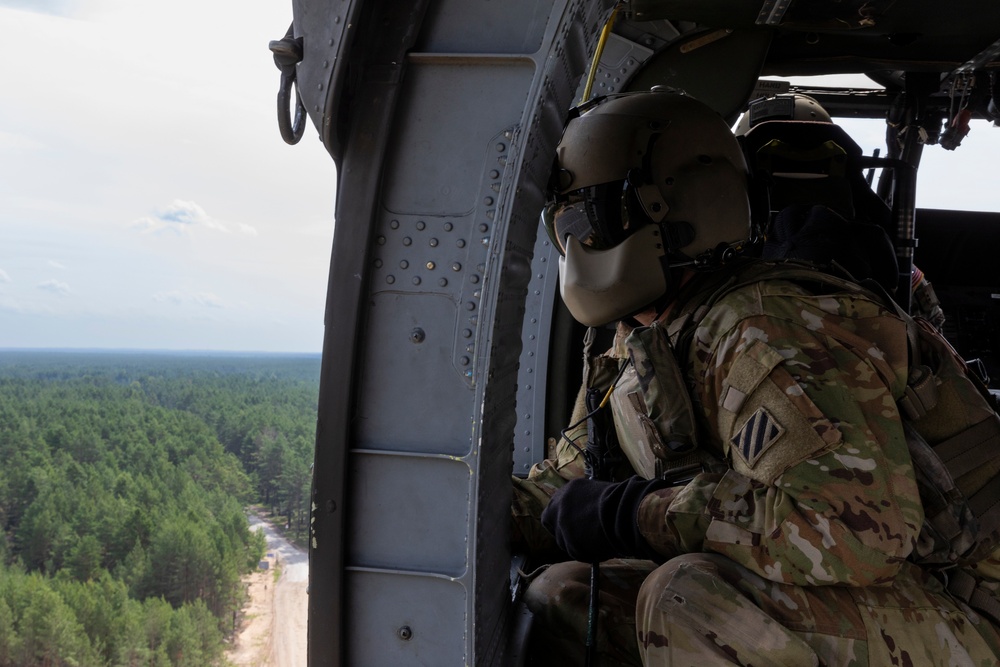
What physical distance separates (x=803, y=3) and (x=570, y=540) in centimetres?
194

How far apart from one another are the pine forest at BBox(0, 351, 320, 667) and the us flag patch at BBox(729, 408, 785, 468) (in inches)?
202

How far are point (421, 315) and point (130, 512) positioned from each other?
25.5ft

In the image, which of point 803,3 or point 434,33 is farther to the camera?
point 803,3

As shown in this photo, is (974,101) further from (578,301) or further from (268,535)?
(268,535)

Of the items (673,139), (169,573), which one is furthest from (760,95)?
(169,573)

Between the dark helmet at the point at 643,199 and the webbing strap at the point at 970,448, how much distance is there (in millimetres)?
618

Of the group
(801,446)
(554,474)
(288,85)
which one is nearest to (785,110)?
(554,474)

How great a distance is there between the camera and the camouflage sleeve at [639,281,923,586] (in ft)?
4.37

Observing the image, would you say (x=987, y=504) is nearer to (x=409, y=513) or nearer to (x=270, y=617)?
(x=409, y=513)

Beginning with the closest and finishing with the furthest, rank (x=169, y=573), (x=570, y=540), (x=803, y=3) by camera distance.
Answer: (x=570, y=540), (x=803, y=3), (x=169, y=573)

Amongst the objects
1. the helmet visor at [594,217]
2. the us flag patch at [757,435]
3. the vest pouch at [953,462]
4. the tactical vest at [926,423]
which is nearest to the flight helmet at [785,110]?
the helmet visor at [594,217]

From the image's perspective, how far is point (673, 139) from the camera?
5.94ft

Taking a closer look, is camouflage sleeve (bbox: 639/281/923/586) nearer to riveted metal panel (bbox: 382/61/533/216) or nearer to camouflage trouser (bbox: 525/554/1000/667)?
camouflage trouser (bbox: 525/554/1000/667)

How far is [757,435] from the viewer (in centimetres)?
142
